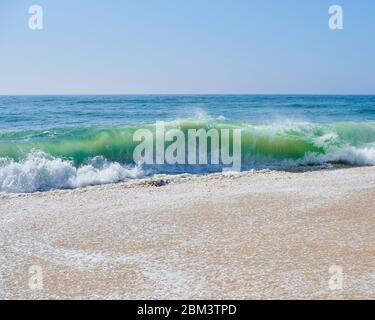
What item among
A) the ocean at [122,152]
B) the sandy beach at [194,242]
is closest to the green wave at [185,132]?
the ocean at [122,152]

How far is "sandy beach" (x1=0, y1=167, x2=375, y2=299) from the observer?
5023 millimetres

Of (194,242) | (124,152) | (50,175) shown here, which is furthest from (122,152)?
(194,242)

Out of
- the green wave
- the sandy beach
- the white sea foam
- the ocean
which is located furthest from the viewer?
the green wave

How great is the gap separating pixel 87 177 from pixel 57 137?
525 cm

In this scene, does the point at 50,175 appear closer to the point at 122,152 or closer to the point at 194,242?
the point at 122,152

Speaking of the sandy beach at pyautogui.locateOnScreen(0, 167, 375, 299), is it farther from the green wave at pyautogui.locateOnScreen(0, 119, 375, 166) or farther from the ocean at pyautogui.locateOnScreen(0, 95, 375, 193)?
the green wave at pyautogui.locateOnScreen(0, 119, 375, 166)

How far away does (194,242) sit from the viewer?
6.50 meters

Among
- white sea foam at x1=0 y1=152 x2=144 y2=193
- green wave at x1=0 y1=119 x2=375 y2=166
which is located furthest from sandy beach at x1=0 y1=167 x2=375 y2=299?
green wave at x1=0 y1=119 x2=375 y2=166

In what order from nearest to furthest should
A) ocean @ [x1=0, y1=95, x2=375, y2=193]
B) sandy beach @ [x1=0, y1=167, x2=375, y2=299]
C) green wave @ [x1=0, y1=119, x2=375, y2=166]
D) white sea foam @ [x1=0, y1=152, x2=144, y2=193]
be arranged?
sandy beach @ [x1=0, y1=167, x2=375, y2=299], white sea foam @ [x1=0, y1=152, x2=144, y2=193], ocean @ [x1=0, y1=95, x2=375, y2=193], green wave @ [x1=0, y1=119, x2=375, y2=166]

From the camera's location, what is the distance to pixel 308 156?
1694 cm

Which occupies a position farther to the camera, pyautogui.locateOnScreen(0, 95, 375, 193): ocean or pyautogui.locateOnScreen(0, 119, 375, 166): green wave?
pyautogui.locateOnScreen(0, 119, 375, 166): green wave
